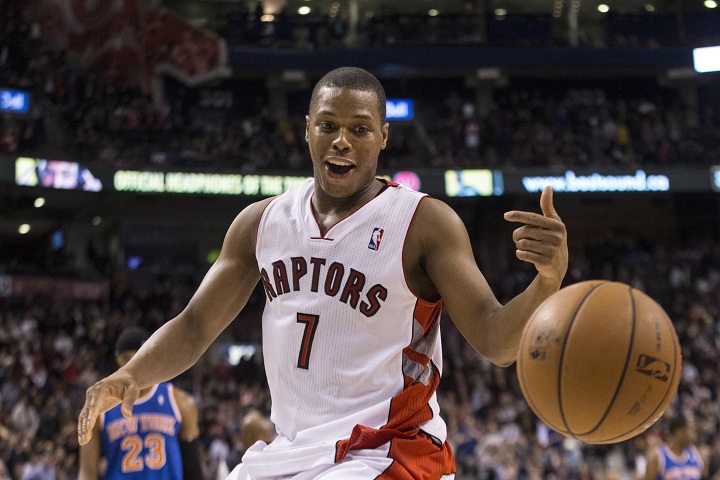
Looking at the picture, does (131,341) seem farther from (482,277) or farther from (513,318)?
(513,318)

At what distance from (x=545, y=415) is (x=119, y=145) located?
18737 mm

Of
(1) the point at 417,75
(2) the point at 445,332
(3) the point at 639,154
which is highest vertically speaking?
(1) the point at 417,75

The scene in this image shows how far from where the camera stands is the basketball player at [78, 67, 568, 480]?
Answer: 309 cm

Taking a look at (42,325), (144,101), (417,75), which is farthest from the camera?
(417,75)

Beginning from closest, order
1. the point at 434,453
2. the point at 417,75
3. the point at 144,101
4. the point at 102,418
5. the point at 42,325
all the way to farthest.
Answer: the point at 434,453
the point at 102,418
the point at 42,325
the point at 144,101
the point at 417,75

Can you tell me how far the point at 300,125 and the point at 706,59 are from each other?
10.0 meters

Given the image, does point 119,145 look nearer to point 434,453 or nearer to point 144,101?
point 144,101

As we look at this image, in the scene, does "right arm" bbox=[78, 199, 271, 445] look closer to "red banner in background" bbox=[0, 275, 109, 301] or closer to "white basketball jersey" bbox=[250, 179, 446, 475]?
"white basketball jersey" bbox=[250, 179, 446, 475]

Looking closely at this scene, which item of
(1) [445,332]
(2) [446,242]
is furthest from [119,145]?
(2) [446,242]

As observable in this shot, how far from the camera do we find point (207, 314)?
11.9 feet

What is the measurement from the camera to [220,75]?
23359mm

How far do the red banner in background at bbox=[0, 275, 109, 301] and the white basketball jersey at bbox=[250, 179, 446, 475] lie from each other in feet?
52.5

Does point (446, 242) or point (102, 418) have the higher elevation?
point (446, 242)

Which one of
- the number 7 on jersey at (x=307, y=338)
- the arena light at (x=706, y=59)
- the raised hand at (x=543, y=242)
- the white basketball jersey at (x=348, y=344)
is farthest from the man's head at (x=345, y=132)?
the arena light at (x=706, y=59)
